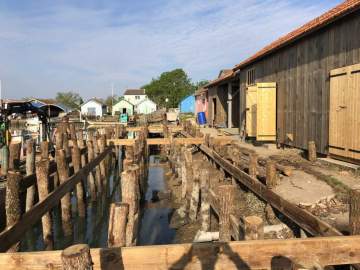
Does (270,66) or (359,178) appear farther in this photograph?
(270,66)

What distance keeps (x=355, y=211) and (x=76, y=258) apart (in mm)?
3222

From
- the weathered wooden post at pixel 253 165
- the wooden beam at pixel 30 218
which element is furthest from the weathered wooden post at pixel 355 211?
the wooden beam at pixel 30 218

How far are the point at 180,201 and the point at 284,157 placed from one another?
12.0 ft

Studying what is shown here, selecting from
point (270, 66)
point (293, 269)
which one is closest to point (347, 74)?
point (270, 66)

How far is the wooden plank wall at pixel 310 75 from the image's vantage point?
959 cm

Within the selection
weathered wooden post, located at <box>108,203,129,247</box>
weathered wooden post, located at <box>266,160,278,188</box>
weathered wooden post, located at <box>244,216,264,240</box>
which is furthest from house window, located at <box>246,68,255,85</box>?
weathered wooden post, located at <box>108,203,129,247</box>

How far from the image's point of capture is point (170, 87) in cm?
9812

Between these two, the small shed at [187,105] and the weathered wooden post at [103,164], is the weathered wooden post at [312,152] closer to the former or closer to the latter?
the weathered wooden post at [103,164]

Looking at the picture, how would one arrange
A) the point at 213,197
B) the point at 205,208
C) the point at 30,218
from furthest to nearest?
the point at 205,208, the point at 213,197, the point at 30,218

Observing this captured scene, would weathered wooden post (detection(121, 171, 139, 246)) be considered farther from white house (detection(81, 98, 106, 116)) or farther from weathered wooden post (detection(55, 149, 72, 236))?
white house (detection(81, 98, 106, 116))

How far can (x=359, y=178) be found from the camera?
8039mm

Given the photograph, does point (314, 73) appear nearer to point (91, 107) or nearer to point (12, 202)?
point (12, 202)

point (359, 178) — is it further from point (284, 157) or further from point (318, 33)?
point (318, 33)

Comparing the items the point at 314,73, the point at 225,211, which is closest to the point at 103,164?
the point at 314,73
